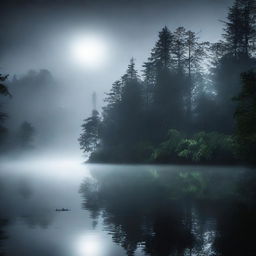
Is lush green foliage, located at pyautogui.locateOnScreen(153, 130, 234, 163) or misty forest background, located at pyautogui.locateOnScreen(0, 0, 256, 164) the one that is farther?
misty forest background, located at pyautogui.locateOnScreen(0, 0, 256, 164)

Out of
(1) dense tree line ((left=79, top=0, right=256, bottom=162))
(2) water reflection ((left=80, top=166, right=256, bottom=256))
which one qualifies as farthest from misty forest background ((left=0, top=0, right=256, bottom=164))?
(2) water reflection ((left=80, top=166, right=256, bottom=256))

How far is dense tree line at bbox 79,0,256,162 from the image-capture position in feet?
176

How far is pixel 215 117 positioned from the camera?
5566cm

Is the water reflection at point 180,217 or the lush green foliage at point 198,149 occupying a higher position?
the lush green foliage at point 198,149

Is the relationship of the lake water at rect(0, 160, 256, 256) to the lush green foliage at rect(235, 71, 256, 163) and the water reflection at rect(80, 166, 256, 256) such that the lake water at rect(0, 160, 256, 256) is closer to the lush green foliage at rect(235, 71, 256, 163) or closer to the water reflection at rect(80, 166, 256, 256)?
the water reflection at rect(80, 166, 256, 256)

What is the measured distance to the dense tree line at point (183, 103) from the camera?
53531mm

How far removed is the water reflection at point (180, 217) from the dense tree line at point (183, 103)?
22.6 meters

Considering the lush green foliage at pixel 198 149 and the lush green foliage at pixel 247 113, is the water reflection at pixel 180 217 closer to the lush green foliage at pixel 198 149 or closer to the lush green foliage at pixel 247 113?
the lush green foliage at pixel 247 113

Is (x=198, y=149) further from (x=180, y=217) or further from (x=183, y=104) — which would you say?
(x=180, y=217)

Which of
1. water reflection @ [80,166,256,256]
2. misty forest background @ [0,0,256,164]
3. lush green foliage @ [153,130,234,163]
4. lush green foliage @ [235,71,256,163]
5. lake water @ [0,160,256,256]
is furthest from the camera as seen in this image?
misty forest background @ [0,0,256,164]

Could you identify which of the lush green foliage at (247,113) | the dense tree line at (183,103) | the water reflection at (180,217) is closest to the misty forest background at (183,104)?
the dense tree line at (183,103)

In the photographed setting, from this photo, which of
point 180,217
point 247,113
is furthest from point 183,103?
point 180,217

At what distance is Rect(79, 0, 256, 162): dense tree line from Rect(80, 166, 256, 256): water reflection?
2261cm

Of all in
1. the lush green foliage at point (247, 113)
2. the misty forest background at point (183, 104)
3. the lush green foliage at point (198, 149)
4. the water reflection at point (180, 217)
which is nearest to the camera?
the water reflection at point (180, 217)
